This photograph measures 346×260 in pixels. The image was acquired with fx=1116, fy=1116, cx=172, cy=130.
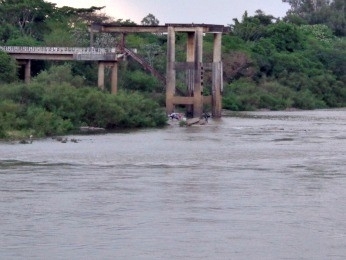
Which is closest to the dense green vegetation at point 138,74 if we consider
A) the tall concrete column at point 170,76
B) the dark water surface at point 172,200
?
the tall concrete column at point 170,76

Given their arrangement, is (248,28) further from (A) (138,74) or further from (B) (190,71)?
(B) (190,71)

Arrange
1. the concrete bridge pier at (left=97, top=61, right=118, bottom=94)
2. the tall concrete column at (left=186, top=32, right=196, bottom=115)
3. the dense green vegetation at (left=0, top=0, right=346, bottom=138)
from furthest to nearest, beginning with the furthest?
the tall concrete column at (left=186, top=32, right=196, bottom=115) → the concrete bridge pier at (left=97, top=61, right=118, bottom=94) → the dense green vegetation at (left=0, top=0, right=346, bottom=138)

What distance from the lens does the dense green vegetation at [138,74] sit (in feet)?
167

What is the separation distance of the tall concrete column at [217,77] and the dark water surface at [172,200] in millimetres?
21629

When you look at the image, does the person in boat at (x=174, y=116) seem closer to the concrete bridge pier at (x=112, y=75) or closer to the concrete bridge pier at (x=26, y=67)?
the concrete bridge pier at (x=112, y=75)

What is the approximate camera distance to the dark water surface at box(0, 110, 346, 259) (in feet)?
68.7

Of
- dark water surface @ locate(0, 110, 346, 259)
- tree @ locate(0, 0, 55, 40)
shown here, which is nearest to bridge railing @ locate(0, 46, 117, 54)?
tree @ locate(0, 0, 55, 40)

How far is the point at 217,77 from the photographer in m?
66.9

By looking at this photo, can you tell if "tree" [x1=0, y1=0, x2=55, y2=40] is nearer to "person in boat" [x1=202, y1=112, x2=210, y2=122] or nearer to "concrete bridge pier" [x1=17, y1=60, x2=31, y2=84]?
"concrete bridge pier" [x1=17, y1=60, x2=31, y2=84]

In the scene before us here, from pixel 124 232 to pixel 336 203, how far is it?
645cm

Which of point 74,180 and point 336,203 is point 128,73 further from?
point 336,203

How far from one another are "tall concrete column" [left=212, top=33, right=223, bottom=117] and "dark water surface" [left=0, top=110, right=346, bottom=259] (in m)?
21.6

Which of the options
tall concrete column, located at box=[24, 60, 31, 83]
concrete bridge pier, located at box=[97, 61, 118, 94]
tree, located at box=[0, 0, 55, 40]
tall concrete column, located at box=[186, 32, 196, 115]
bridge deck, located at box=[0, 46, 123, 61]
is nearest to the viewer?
bridge deck, located at box=[0, 46, 123, 61]

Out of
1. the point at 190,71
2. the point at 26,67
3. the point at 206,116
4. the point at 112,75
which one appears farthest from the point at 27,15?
the point at 206,116
